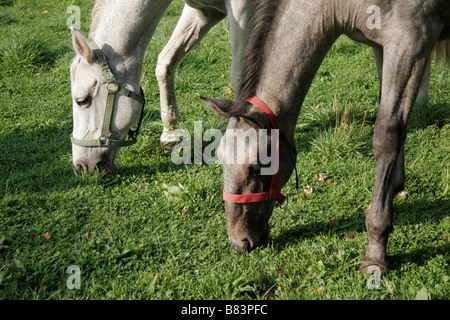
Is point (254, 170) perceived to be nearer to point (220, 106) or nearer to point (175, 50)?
point (220, 106)

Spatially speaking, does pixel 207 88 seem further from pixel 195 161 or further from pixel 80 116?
pixel 80 116

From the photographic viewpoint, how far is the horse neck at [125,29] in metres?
3.63

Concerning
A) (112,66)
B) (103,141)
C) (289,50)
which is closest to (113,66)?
(112,66)

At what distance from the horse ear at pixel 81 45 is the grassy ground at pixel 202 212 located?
1.19 metres

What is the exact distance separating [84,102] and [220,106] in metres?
1.56

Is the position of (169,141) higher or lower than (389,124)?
lower

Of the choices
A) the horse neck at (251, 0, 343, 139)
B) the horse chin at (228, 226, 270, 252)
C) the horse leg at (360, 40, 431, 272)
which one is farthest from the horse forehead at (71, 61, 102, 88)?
the horse leg at (360, 40, 431, 272)

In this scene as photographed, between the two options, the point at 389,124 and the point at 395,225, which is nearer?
the point at 389,124

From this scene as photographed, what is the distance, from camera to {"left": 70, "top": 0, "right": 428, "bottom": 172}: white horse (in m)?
3.65

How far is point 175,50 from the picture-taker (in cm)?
474

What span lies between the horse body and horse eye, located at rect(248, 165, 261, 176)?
1cm

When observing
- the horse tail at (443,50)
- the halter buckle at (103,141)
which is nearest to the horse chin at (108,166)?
the halter buckle at (103,141)

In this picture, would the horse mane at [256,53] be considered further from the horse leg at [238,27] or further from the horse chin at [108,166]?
the horse chin at [108,166]
